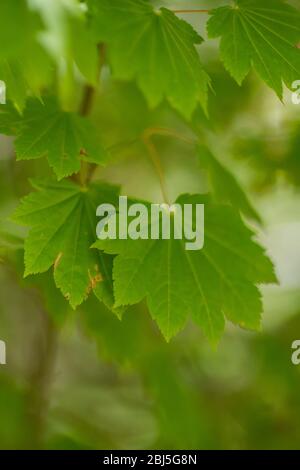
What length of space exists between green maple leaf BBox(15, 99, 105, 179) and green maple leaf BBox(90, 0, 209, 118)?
231 millimetres

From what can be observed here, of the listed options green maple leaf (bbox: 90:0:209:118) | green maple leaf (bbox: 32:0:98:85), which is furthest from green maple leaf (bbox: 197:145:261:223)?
green maple leaf (bbox: 32:0:98:85)

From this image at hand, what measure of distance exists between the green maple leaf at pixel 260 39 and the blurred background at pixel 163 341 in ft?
1.43

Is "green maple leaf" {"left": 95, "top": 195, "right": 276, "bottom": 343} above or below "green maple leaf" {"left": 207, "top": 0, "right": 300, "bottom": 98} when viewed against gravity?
below

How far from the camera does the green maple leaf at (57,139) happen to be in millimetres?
1154

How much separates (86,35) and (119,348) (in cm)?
110

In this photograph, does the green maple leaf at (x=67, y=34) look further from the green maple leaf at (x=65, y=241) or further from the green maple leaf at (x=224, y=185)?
the green maple leaf at (x=224, y=185)

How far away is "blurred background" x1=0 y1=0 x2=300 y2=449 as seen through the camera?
194 cm

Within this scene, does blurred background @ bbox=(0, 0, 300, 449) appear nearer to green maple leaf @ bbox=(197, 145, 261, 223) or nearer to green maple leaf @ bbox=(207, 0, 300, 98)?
green maple leaf @ bbox=(197, 145, 261, 223)

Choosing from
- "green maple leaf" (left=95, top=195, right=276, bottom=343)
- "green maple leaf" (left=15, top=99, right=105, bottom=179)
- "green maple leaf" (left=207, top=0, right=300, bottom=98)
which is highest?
"green maple leaf" (left=207, top=0, right=300, bottom=98)

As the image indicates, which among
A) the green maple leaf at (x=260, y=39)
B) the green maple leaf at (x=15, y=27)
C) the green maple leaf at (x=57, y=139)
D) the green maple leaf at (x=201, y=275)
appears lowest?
the green maple leaf at (x=201, y=275)

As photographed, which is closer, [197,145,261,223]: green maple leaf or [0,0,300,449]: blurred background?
[197,145,261,223]: green maple leaf

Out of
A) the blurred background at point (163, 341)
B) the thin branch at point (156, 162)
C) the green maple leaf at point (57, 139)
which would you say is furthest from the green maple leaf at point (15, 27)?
the blurred background at point (163, 341)

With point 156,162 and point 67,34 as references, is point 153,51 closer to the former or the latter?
point 67,34

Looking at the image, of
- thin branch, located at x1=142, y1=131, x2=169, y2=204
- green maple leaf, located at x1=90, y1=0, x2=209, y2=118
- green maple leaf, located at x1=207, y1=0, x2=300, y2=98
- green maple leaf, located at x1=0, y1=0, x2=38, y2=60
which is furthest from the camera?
thin branch, located at x1=142, y1=131, x2=169, y2=204
